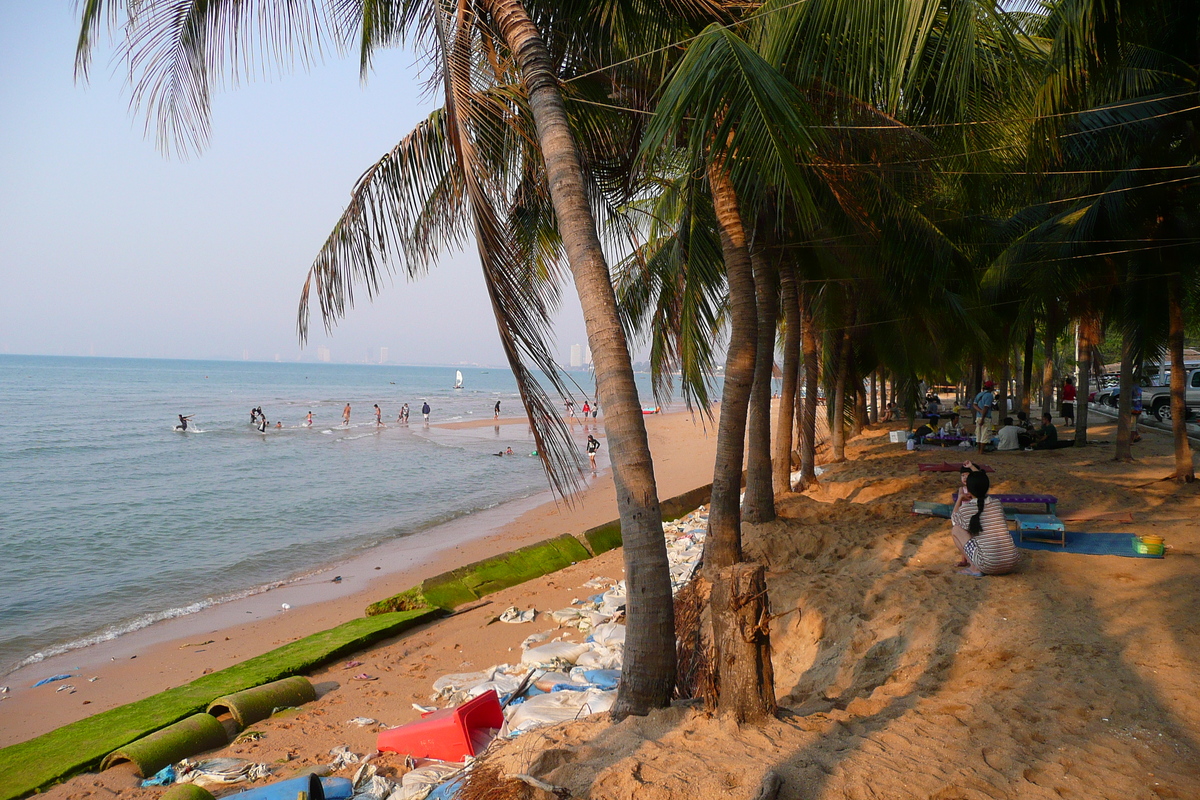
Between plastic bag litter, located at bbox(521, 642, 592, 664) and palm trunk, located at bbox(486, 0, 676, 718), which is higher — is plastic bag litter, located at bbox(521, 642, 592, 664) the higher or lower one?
the lower one

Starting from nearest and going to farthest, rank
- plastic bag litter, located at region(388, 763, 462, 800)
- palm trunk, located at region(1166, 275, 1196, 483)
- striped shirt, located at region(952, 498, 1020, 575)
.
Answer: plastic bag litter, located at region(388, 763, 462, 800)
striped shirt, located at region(952, 498, 1020, 575)
palm trunk, located at region(1166, 275, 1196, 483)

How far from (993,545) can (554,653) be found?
3936 millimetres

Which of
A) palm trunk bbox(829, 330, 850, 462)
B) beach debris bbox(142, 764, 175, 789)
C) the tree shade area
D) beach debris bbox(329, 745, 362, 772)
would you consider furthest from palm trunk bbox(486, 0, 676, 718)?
palm trunk bbox(829, 330, 850, 462)

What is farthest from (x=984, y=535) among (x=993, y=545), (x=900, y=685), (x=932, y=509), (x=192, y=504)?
(x=192, y=504)

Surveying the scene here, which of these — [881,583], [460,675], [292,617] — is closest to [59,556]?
[292,617]

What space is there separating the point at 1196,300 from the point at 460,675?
46.6 ft

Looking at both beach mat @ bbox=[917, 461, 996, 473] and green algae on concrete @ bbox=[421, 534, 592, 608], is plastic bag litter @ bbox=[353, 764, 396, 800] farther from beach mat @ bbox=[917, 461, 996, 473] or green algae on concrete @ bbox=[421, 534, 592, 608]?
beach mat @ bbox=[917, 461, 996, 473]

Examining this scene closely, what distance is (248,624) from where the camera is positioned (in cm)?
1014

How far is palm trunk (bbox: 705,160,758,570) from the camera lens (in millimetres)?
6539

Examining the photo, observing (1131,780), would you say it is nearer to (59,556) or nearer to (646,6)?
(646,6)

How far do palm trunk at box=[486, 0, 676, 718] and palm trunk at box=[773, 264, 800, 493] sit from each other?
5.92 m

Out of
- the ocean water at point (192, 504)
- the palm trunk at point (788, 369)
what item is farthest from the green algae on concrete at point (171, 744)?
the palm trunk at point (788, 369)

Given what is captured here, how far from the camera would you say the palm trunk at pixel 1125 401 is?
11742mm

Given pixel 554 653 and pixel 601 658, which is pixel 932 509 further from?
pixel 554 653
